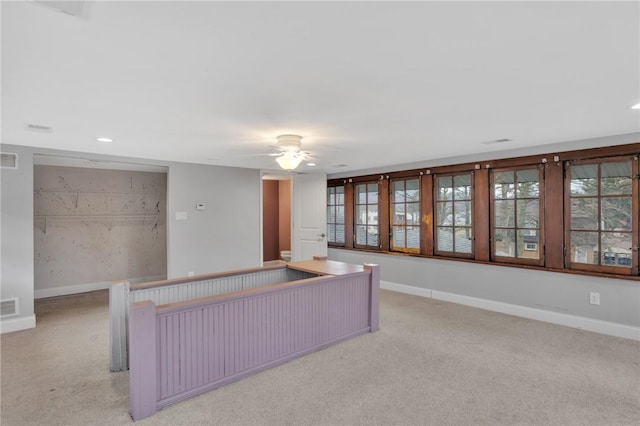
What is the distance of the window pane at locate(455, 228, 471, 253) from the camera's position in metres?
4.83

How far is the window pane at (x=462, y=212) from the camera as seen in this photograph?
15.8 feet

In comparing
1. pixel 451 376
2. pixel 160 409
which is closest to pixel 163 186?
pixel 160 409

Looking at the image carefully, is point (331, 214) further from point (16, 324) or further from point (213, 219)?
point (16, 324)

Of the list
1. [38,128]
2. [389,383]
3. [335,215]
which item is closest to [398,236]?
[335,215]

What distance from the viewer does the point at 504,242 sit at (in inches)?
176

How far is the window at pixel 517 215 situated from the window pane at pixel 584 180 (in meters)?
0.34

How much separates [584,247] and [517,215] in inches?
30.2

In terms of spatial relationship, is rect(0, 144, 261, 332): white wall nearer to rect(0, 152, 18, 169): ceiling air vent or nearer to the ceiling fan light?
rect(0, 152, 18, 169): ceiling air vent

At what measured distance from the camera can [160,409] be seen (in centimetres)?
227

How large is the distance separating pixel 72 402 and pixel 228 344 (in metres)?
1.10

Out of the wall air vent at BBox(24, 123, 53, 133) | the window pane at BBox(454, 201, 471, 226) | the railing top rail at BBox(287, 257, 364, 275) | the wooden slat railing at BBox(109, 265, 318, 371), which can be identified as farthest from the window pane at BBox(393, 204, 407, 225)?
the wall air vent at BBox(24, 123, 53, 133)

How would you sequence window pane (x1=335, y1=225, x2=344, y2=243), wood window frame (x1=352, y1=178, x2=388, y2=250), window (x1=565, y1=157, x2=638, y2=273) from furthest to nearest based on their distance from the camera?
window pane (x1=335, y1=225, x2=344, y2=243) < wood window frame (x1=352, y1=178, x2=388, y2=250) < window (x1=565, y1=157, x2=638, y2=273)

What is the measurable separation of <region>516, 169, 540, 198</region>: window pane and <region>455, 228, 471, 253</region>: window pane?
844 mm

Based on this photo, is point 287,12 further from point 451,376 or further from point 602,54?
point 451,376
